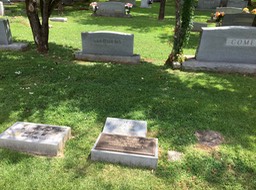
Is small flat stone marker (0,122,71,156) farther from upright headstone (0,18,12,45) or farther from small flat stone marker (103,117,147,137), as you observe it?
upright headstone (0,18,12,45)

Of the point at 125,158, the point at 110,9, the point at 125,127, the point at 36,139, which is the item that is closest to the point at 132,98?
the point at 125,127

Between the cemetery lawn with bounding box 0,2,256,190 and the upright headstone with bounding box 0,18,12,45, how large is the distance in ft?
2.91

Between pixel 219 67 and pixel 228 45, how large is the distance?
0.81 m

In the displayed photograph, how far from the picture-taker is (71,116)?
5.32 meters

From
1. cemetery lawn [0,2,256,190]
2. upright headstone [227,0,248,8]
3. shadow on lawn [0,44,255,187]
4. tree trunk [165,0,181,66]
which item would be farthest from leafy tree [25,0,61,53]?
upright headstone [227,0,248,8]

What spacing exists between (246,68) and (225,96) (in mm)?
2449

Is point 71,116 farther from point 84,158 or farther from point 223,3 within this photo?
point 223,3

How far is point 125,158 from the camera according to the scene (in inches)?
158

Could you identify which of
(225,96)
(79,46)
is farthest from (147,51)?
(225,96)

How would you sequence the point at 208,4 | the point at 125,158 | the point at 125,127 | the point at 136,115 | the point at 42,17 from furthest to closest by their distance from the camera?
the point at 208,4 → the point at 42,17 → the point at 136,115 → the point at 125,127 → the point at 125,158

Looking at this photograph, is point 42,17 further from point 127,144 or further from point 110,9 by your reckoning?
point 110,9

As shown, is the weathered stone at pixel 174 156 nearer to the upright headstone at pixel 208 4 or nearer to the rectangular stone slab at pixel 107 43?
the rectangular stone slab at pixel 107 43

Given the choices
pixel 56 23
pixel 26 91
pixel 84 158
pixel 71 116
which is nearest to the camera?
pixel 84 158

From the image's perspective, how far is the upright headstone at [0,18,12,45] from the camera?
9734 mm
